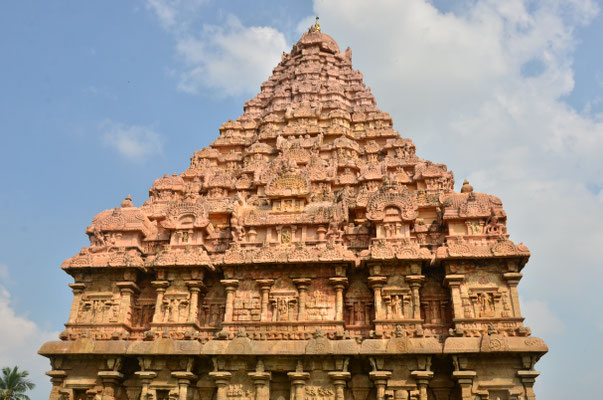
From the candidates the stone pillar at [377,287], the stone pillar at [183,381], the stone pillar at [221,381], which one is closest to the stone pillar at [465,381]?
the stone pillar at [377,287]

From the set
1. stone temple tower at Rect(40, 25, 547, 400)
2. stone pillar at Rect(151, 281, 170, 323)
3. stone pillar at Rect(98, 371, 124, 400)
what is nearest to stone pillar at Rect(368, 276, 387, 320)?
stone temple tower at Rect(40, 25, 547, 400)

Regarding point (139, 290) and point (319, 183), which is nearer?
point (139, 290)

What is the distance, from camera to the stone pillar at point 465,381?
15.7m

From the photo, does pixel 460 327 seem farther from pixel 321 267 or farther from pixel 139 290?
pixel 139 290

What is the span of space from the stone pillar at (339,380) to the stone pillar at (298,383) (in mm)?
872

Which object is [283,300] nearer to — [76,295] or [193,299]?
[193,299]

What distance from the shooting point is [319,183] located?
2436 cm

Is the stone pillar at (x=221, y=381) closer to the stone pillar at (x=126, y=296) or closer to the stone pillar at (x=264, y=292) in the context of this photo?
the stone pillar at (x=264, y=292)

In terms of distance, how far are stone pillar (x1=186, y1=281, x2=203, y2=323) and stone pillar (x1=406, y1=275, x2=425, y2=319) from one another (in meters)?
7.89

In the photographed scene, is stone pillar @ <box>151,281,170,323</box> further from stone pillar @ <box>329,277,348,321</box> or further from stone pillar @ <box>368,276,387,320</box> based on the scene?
stone pillar @ <box>368,276,387,320</box>

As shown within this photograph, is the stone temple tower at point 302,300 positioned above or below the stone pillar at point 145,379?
above

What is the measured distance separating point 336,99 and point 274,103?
13.1ft

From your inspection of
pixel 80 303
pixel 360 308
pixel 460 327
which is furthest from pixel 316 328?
pixel 80 303

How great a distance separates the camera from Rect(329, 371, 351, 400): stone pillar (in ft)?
53.5
